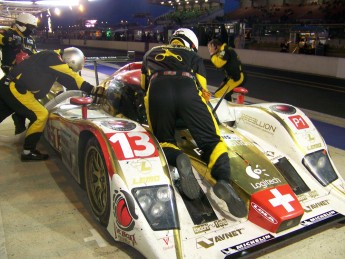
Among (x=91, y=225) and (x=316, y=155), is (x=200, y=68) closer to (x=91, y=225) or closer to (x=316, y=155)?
(x=316, y=155)

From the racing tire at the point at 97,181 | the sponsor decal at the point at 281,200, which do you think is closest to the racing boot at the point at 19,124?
the racing tire at the point at 97,181

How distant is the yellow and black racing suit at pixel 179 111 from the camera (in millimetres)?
2891

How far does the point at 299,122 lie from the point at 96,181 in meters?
1.98

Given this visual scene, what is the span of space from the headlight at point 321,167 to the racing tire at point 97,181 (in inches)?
69.0

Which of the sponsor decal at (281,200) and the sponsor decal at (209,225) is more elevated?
the sponsor decal at (281,200)

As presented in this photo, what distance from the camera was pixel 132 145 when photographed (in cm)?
275

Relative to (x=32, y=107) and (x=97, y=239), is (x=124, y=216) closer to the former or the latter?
(x=97, y=239)

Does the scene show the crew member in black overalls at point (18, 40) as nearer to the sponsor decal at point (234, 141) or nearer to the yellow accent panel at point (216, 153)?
the sponsor decal at point (234, 141)

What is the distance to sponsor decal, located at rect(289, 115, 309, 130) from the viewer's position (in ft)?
11.5

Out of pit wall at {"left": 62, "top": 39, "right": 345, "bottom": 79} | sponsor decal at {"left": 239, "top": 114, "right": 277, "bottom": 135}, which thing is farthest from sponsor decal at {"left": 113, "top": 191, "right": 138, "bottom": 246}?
pit wall at {"left": 62, "top": 39, "right": 345, "bottom": 79}

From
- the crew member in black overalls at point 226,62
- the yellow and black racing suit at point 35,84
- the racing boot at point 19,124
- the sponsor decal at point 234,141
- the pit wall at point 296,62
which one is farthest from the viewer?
the pit wall at point 296,62

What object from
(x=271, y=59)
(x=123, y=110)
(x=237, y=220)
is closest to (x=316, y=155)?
(x=237, y=220)

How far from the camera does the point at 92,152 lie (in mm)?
3059

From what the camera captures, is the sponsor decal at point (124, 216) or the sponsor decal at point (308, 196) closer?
the sponsor decal at point (124, 216)
